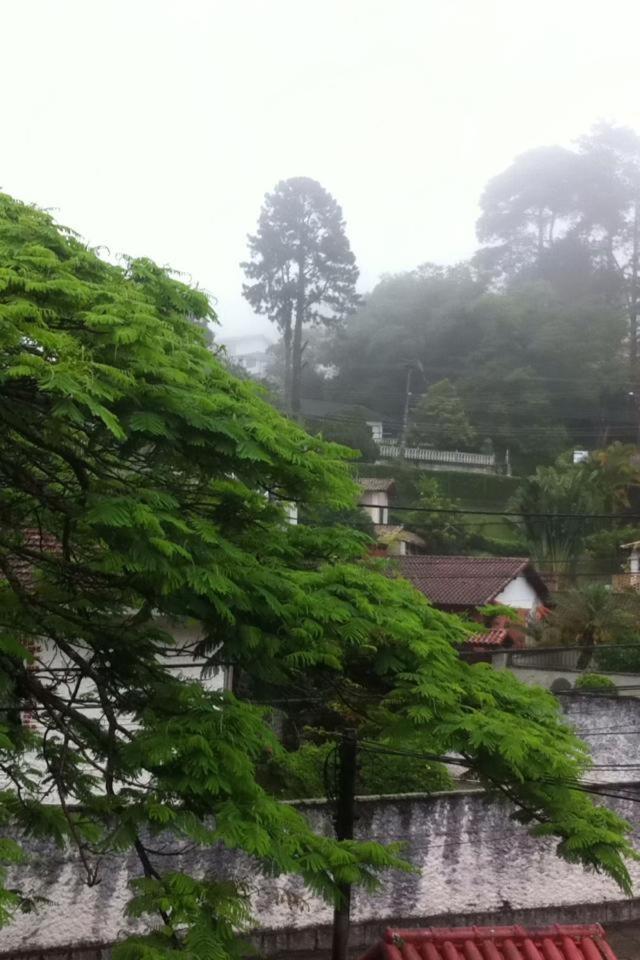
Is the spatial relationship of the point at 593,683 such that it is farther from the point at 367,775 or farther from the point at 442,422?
the point at 442,422

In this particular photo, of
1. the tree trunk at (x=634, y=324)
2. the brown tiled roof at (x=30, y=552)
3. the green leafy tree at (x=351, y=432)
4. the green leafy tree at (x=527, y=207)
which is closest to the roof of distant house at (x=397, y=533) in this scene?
the green leafy tree at (x=351, y=432)

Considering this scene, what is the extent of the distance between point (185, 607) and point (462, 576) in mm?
21148

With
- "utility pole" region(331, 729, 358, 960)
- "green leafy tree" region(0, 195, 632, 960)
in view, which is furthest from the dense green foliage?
"green leafy tree" region(0, 195, 632, 960)

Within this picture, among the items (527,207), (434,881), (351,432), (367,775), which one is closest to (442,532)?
(351,432)

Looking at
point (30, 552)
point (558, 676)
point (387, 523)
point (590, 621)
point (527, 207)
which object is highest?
point (527, 207)

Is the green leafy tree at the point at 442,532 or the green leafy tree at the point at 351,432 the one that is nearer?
the green leafy tree at the point at 442,532

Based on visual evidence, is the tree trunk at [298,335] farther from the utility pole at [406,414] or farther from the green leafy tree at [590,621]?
the green leafy tree at [590,621]

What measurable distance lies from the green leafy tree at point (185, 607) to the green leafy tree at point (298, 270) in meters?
38.1

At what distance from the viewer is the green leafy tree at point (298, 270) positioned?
45.6 m

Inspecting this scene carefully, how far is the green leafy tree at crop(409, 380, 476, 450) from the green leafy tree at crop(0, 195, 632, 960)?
36649 mm

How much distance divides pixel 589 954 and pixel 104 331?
577 centimetres

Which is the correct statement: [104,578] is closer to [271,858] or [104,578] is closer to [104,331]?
[104,331]

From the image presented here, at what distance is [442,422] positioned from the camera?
44.1 metres

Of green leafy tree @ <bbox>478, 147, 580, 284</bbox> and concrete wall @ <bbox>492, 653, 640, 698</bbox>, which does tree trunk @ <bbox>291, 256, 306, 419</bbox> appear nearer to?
green leafy tree @ <bbox>478, 147, 580, 284</bbox>
